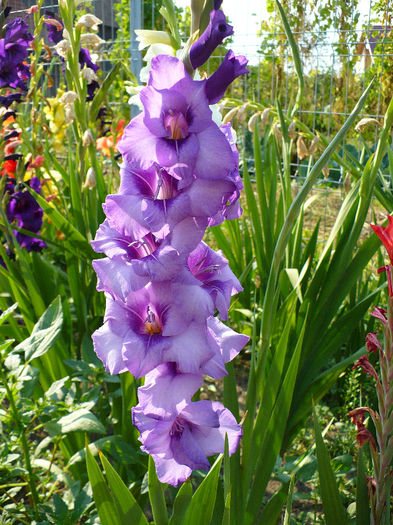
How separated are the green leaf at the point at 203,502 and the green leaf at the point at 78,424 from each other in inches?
11.2

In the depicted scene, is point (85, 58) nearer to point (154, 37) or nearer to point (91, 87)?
point (91, 87)

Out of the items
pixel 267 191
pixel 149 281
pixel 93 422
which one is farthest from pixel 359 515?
pixel 267 191

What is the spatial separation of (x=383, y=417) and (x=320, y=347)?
2.10ft

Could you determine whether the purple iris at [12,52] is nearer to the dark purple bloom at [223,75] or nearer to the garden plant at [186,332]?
the garden plant at [186,332]

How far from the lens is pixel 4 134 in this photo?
1.80 metres

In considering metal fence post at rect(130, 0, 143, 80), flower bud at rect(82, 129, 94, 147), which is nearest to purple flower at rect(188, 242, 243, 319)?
flower bud at rect(82, 129, 94, 147)

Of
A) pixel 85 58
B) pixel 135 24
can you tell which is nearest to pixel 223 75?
pixel 85 58

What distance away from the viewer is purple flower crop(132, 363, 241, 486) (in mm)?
567

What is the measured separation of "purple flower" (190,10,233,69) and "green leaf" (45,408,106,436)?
0.71 metres

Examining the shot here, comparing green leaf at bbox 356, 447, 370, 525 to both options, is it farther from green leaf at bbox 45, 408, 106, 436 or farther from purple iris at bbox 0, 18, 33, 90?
purple iris at bbox 0, 18, 33, 90

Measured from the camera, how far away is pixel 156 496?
69cm

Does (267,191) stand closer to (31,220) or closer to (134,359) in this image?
(31,220)

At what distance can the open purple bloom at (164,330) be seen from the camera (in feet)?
1.78

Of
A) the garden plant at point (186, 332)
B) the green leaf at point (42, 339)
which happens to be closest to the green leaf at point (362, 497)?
the garden plant at point (186, 332)
